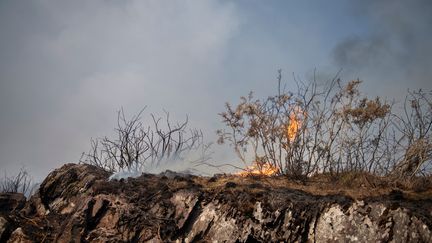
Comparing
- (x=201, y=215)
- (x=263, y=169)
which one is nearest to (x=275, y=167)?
(x=263, y=169)

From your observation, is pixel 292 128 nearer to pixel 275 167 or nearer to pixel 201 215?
pixel 275 167

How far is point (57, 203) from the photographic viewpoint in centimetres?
838

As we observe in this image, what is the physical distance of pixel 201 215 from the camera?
671cm

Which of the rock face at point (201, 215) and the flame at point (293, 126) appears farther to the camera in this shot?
the flame at point (293, 126)

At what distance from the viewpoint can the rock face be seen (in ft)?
18.5

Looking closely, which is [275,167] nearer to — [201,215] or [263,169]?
[263,169]

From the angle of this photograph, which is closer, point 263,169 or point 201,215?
point 201,215

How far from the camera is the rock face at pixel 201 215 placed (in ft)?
18.5

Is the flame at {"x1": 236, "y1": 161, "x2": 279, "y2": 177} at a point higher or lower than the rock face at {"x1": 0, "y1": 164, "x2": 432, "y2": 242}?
higher

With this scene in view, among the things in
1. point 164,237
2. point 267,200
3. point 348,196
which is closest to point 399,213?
point 348,196

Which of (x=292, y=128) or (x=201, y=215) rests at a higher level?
(x=292, y=128)

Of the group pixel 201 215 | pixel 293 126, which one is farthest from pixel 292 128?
pixel 201 215

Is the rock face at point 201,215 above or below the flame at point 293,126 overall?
below

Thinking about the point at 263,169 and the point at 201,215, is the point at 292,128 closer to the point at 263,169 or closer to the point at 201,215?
the point at 263,169
